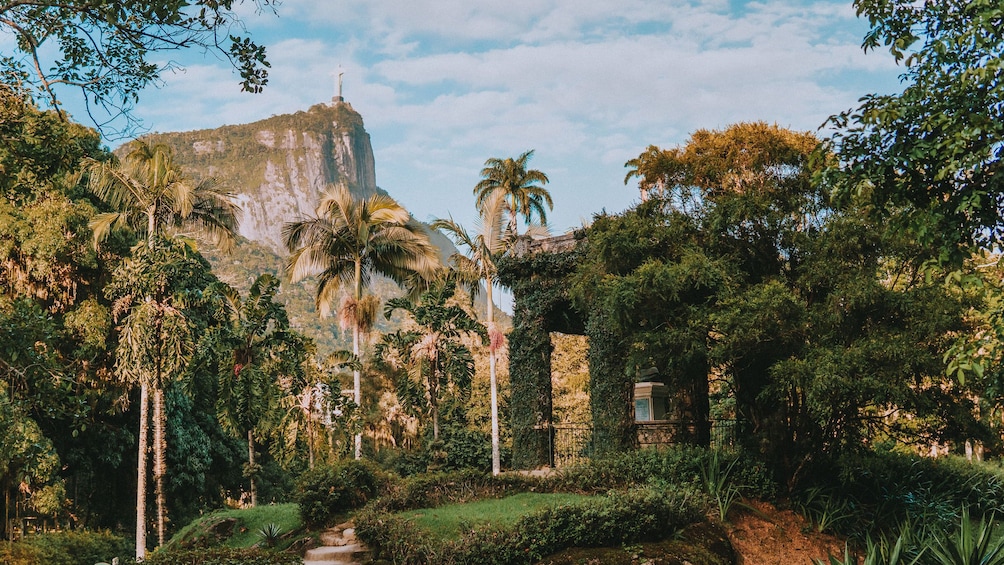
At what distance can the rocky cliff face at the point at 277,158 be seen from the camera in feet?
352

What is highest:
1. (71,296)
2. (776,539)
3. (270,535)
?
(71,296)

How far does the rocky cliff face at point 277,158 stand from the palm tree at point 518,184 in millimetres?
74871

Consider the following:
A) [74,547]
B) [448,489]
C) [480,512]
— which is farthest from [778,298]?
[74,547]

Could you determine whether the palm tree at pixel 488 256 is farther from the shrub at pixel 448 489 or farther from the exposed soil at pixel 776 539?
the exposed soil at pixel 776 539

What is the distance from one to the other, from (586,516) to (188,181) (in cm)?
1377

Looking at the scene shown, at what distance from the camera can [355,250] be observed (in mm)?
22734

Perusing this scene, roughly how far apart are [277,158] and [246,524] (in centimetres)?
11169

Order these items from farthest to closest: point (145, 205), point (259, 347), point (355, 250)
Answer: point (355, 250)
point (145, 205)
point (259, 347)

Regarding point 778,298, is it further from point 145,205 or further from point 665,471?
point 145,205

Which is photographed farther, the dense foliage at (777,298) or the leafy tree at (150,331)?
the leafy tree at (150,331)

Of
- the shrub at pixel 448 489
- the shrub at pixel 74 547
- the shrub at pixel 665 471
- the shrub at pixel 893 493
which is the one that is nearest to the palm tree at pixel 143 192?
the shrub at pixel 74 547

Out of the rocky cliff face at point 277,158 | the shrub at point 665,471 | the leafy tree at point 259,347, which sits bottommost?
the shrub at point 665,471

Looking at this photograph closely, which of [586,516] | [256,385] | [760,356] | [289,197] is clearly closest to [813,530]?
[760,356]

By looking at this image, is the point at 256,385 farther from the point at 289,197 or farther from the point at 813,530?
the point at 289,197
